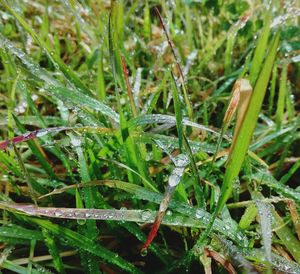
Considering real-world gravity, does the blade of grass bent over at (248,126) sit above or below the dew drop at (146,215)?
above

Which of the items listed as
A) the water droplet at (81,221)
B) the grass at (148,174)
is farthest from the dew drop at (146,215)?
the water droplet at (81,221)

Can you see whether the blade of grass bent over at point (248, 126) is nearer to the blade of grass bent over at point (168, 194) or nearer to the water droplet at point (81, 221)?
the blade of grass bent over at point (168, 194)

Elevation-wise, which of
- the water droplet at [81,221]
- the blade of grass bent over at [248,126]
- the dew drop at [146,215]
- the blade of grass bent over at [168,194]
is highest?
the blade of grass bent over at [248,126]

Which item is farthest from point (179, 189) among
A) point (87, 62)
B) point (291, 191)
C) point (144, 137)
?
point (87, 62)

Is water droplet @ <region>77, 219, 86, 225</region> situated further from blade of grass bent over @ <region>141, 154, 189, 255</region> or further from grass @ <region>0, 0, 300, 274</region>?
blade of grass bent over @ <region>141, 154, 189, 255</region>

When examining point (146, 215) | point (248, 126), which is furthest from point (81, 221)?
point (248, 126)

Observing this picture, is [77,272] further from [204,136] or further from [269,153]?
[269,153]

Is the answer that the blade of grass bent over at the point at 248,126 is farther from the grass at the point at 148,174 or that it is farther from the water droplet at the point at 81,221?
the water droplet at the point at 81,221

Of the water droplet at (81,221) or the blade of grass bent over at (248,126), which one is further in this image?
the water droplet at (81,221)
